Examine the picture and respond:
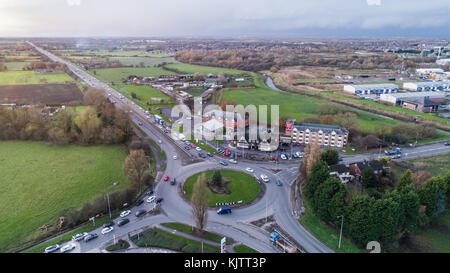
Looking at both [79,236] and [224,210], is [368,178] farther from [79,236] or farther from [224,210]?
[79,236]

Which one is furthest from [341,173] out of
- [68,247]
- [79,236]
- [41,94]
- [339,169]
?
[41,94]

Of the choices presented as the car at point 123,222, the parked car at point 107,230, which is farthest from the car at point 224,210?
the parked car at point 107,230

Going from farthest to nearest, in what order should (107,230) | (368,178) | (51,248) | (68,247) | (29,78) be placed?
(29,78) → (368,178) → (107,230) → (68,247) → (51,248)

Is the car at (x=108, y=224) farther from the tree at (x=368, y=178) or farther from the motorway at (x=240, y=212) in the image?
the tree at (x=368, y=178)

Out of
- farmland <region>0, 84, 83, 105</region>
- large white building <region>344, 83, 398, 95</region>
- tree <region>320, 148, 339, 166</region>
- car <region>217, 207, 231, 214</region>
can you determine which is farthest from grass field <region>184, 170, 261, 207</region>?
large white building <region>344, 83, 398, 95</region>

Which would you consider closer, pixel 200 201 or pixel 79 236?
pixel 200 201
